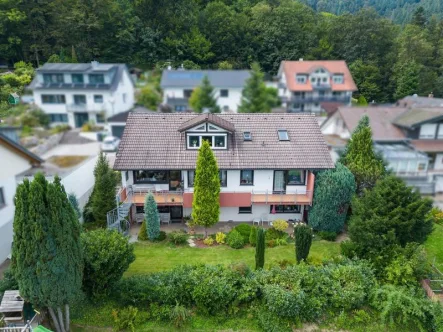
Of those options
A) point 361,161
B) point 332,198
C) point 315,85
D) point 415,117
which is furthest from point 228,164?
point 315,85

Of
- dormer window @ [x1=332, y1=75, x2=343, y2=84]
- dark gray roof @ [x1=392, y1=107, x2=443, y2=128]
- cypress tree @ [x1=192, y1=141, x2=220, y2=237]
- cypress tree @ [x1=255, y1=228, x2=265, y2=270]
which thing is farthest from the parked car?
dormer window @ [x1=332, y1=75, x2=343, y2=84]

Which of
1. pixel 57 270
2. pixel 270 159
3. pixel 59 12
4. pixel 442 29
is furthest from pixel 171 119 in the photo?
pixel 442 29

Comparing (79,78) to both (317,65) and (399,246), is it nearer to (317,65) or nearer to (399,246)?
(399,246)

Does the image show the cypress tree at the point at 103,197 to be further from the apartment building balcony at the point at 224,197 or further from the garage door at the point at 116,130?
the garage door at the point at 116,130

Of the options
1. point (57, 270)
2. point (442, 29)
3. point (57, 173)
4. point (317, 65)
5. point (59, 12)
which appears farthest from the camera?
point (442, 29)

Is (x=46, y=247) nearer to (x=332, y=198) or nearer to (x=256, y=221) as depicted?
(x=256, y=221)

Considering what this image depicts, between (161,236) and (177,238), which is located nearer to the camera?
(177,238)

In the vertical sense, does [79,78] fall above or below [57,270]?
above
